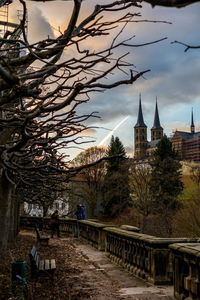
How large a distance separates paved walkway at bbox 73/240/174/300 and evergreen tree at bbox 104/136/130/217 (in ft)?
134

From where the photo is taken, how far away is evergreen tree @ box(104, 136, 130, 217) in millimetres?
53719

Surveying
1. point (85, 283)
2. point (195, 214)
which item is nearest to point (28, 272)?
point (85, 283)

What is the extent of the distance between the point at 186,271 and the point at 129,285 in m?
2.28

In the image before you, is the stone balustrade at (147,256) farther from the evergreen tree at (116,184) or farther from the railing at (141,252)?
the evergreen tree at (116,184)

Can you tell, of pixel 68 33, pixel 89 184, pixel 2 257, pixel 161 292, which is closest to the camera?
pixel 68 33

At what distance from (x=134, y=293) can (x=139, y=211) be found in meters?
37.3

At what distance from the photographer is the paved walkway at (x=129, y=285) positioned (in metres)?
7.05

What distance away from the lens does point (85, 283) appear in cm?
879

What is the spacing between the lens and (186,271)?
6.31m

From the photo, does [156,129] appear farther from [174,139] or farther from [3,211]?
[3,211]

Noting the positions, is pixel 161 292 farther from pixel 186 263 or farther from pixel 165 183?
pixel 165 183

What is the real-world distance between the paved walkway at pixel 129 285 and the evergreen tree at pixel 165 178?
3504cm

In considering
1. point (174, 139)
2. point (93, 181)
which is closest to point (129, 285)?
point (93, 181)

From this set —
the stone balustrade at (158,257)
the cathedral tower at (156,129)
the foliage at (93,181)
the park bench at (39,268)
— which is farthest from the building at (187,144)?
the park bench at (39,268)
